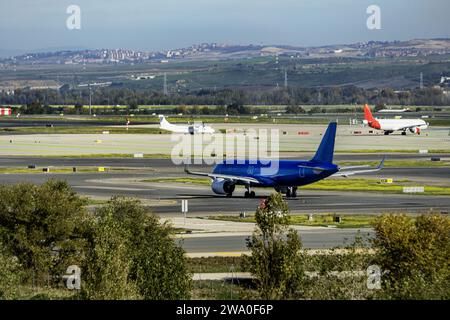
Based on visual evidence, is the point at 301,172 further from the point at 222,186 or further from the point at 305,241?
the point at 305,241

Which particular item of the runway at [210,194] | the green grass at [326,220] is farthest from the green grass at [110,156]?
the green grass at [326,220]

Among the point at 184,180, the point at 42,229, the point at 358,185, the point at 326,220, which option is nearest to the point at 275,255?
the point at 42,229

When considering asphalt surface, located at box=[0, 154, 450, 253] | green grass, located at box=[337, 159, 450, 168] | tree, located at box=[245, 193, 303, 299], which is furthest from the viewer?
green grass, located at box=[337, 159, 450, 168]

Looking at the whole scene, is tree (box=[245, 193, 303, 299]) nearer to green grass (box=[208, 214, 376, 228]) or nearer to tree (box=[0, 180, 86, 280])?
tree (box=[0, 180, 86, 280])

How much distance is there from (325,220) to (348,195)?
19.8 metres

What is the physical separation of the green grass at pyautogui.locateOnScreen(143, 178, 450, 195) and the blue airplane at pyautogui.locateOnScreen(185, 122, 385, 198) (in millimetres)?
5464

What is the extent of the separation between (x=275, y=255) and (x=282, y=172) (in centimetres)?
4785

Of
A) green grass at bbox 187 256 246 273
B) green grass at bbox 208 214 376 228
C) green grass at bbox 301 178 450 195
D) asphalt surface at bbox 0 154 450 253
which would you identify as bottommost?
green grass at bbox 301 178 450 195

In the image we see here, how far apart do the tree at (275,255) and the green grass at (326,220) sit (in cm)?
2952

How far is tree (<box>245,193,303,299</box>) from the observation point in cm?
4275

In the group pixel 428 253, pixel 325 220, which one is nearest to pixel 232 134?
pixel 325 220

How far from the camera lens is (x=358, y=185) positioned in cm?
10612

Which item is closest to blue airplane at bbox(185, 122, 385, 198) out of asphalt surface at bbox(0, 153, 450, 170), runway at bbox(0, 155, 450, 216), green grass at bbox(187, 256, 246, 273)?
runway at bbox(0, 155, 450, 216)
